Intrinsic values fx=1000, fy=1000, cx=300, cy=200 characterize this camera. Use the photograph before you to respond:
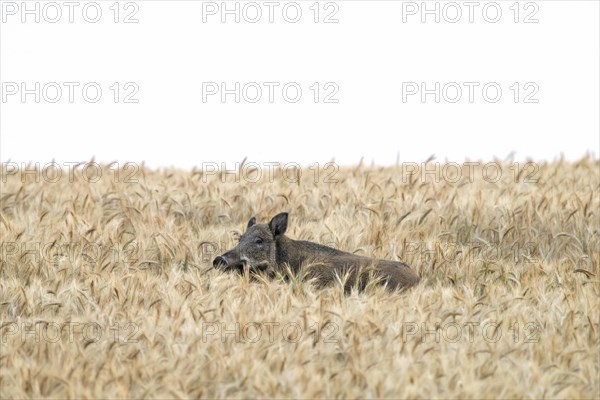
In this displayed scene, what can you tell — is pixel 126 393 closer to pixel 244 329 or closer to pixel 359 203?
pixel 244 329

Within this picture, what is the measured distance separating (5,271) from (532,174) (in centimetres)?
874

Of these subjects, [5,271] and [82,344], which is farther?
[5,271]

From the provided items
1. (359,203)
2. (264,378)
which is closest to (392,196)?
(359,203)

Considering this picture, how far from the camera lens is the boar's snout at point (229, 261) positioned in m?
9.99

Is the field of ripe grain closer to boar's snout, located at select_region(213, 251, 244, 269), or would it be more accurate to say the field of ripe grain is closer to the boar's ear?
Result: boar's snout, located at select_region(213, 251, 244, 269)

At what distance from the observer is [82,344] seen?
26.5 feet

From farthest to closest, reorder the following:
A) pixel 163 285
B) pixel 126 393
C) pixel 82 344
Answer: pixel 163 285 < pixel 82 344 < pixel 126 393

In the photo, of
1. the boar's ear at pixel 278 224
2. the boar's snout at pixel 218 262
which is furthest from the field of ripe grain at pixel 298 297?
the boar's ear at pixel 278 224

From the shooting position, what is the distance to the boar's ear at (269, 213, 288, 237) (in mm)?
10008

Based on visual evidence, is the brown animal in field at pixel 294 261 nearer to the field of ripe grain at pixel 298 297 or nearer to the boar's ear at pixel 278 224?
the boar's ear at pixel 278 224

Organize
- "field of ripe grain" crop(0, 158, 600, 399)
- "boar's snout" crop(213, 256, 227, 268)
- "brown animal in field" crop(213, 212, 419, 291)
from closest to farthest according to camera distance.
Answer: "field of ripe grain" crop(0, 158, 600, 399) < "brown animal in field" crop(213, 212, 419, 291) < "boar's snout" crop(213, 256, 227, 268)

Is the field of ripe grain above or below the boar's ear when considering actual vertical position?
below

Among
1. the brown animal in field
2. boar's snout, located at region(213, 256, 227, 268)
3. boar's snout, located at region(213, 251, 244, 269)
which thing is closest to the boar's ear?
the brown animal in field

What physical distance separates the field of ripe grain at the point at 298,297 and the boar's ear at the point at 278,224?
461 millimetres
